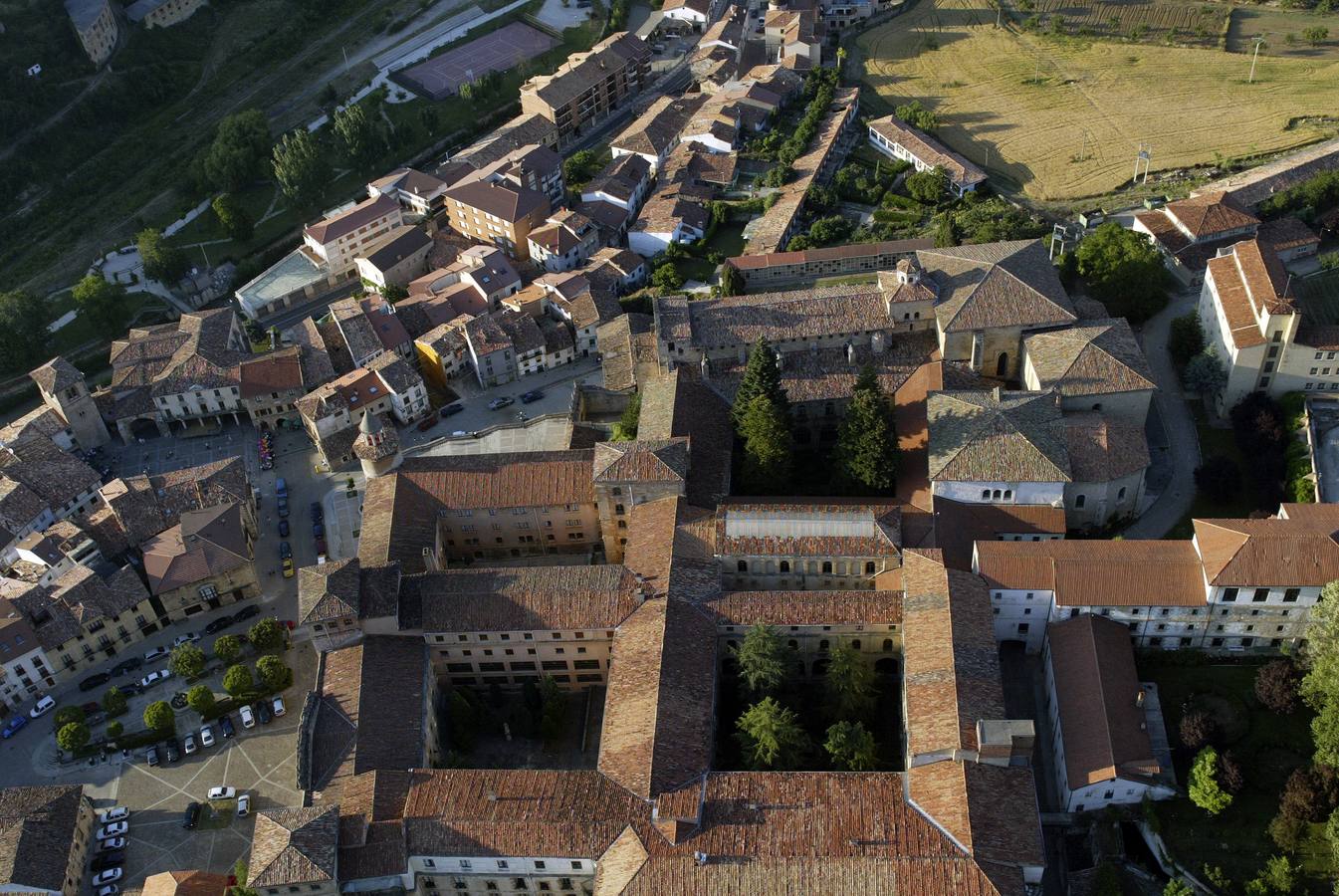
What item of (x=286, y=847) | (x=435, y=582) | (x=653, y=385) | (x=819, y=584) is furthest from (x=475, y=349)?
(x=286, y=847)

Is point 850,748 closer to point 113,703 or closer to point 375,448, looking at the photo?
point 375,448

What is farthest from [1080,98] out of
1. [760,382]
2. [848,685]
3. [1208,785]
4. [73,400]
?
[73,400]

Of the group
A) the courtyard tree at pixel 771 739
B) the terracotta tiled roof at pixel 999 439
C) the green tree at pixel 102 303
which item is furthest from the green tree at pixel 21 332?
the terracotta tiled roof at pixel 999 439

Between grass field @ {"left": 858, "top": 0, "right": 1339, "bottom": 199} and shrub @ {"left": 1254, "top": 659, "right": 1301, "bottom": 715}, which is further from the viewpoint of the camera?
grass field @ {"left": 858, "top": 0, "right": 1339, "bottom": 199}

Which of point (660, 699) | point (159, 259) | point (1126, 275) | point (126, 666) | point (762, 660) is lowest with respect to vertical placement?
point (126, 666)

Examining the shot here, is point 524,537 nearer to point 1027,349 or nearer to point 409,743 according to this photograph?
point 409,743

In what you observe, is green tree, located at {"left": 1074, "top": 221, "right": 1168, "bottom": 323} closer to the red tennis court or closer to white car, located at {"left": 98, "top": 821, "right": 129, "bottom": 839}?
white car, located at {"left": 98, "top": 821, "right": 129, "bottom": 839}

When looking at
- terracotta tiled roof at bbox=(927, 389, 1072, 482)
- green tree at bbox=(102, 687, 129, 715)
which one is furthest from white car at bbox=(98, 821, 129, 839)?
terracotta tiled roof at bbox=(927, 389, 1072, 482)
